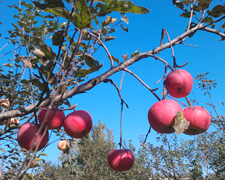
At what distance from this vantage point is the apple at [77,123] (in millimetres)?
1193

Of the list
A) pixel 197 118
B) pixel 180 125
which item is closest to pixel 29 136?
pixel 180 125

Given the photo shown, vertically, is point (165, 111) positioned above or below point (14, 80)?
below

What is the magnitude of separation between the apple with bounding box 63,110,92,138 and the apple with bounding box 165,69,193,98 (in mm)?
612

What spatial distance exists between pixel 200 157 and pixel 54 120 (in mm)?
6817

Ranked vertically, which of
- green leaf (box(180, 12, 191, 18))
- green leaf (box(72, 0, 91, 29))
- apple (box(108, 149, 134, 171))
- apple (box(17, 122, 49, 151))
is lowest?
apple (box(17, 122, 49, 151))


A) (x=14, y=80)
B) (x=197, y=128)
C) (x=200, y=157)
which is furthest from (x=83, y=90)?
(x=200, y=157)

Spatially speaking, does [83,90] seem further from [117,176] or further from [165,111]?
[117,176]

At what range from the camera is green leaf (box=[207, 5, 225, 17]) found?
1.48 m

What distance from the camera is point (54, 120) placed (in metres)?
1.19

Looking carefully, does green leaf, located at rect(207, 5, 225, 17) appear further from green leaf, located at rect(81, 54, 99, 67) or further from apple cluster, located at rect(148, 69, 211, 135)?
green leaf, located at rect(81, 54, 99, 67)

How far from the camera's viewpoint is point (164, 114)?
1034 millimetres

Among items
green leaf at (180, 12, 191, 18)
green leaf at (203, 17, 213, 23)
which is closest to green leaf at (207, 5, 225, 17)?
green leaf at (203, 17, 213, 23)

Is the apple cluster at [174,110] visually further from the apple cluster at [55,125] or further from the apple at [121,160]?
the apple at [121,160]

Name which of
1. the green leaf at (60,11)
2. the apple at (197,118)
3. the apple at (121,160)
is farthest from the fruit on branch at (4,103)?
the apple at (197,118)
